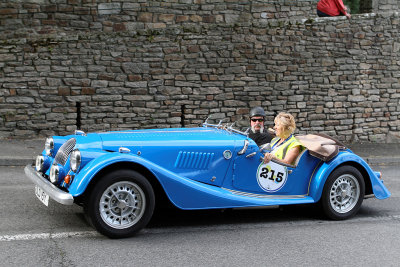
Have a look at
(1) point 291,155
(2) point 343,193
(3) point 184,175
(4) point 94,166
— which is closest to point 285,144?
(1) point 291,155

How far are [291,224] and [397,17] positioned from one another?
11389mm

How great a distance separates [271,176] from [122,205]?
1.71 metres

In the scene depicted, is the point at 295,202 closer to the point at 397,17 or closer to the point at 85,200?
the point at 85,200

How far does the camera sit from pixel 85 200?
17.3ft

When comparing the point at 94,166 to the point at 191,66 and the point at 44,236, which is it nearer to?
the point at 44,236

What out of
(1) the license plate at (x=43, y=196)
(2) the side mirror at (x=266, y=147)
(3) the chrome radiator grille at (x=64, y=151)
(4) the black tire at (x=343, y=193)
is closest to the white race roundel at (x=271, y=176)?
(2) the side mirror at (x=266, y=147)

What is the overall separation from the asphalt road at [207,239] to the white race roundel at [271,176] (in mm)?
441

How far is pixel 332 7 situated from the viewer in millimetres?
15648

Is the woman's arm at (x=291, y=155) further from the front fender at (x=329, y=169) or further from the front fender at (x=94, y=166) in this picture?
the front fender at (x=94, y=166)

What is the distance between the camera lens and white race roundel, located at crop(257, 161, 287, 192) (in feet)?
19.8

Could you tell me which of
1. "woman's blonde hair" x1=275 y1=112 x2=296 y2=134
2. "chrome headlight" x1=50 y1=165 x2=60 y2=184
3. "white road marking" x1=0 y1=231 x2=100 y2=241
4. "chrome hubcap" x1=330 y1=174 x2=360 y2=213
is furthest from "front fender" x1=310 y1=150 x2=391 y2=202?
"chrome headlight" x1=50 y1=165 x2=60 y2=184

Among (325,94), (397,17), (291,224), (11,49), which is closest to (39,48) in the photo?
(11,49)

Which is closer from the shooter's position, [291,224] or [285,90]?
[291,224]

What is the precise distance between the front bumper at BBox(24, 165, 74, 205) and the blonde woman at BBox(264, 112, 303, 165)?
87.9 inches
